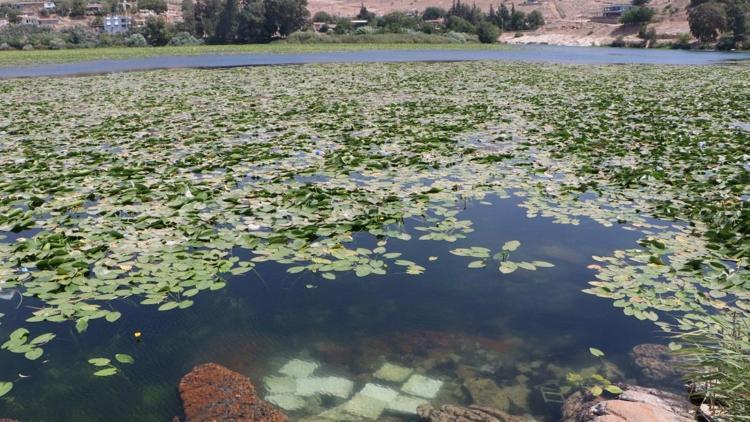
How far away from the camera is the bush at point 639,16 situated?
358 feet

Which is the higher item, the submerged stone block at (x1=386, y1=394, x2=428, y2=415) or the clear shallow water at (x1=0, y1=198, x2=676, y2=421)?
the clear shallow water at (x1=0, y1=198, x2=676, y2=421)

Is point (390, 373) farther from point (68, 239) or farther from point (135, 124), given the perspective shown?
point (135, 124)

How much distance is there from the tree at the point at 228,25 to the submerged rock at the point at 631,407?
97.8 m

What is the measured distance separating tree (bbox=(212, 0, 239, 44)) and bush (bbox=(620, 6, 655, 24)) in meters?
81.1

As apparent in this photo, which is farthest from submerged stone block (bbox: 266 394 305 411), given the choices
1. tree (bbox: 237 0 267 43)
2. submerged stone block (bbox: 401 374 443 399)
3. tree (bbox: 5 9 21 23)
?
tree (bbox: 5 9 21 23)

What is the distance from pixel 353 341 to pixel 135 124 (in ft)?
37.5

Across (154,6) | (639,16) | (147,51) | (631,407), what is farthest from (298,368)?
(154,6)

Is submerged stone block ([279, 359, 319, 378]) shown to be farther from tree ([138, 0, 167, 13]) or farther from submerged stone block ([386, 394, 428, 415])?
tree ([138, 0, 167, 13])

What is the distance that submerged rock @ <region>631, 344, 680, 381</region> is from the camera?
13.1ft

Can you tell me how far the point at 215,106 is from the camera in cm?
1761

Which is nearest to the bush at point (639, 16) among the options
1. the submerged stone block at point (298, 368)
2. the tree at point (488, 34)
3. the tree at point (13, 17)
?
the tree at point (488, 34)

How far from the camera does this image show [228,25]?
9244 centimetres

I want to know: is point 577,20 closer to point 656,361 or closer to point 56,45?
point 56,45

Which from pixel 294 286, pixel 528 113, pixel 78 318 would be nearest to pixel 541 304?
pixel 294 286
